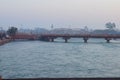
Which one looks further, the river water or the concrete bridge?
the concrete bridge

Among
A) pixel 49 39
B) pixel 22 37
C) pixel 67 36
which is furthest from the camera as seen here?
pixel 22 37

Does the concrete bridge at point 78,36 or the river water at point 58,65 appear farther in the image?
the concrete bridge at point 78,36

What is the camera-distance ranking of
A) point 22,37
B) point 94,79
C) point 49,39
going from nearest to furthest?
point 94,79, point 49,39, point 22,37

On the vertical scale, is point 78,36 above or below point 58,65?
above

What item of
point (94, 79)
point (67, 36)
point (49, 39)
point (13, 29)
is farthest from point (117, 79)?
point (13, 29)

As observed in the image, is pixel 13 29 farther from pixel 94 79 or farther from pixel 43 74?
pixel 94 79

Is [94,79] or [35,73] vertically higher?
[94,79]

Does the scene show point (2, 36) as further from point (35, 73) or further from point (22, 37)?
point (35, 73)

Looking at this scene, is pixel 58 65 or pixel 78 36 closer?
pixel 58 65

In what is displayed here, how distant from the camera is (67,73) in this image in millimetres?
38969

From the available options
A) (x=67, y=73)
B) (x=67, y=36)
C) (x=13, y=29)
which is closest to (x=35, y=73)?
(x=67, y=73)

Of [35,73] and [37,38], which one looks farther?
[37,38]

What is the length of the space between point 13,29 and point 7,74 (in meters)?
134

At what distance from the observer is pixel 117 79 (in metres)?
17.7
